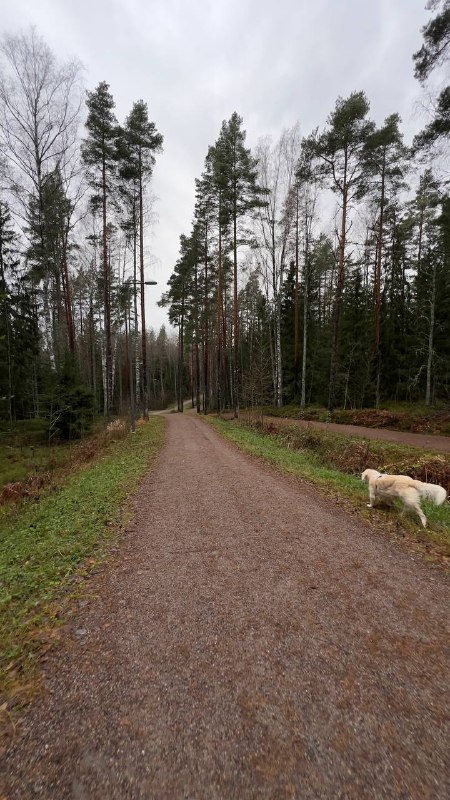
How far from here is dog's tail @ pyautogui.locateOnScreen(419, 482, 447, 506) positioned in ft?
16.2

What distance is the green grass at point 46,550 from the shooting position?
2604 millimetres

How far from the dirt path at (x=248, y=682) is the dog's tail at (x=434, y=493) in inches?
49.1

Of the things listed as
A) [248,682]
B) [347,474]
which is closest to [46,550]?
[248,682]

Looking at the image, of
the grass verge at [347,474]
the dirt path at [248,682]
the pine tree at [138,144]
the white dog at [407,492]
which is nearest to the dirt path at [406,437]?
the grass verge at [347,474]

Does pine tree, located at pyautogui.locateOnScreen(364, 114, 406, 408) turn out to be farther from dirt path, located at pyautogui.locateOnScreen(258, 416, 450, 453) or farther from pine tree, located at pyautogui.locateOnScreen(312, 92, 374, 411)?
dirt path, located at pyautogui.locateOnScreen(258, 416, 450, 453)

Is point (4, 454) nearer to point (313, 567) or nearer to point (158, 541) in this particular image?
point (158, 541)

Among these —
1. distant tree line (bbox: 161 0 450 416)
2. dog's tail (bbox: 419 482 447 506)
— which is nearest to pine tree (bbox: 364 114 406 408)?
distant tree line (bbox: 161 0 450 416)

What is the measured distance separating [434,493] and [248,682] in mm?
4187

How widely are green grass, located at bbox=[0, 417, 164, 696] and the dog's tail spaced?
15.8 feet

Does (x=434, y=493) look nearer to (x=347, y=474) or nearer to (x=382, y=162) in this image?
(x=347, y=474)

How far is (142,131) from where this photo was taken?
1839cm

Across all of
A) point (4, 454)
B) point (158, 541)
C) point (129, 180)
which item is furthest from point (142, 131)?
point (158, 541)

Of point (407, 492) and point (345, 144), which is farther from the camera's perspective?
point (345, 144)

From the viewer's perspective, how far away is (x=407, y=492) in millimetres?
5094
